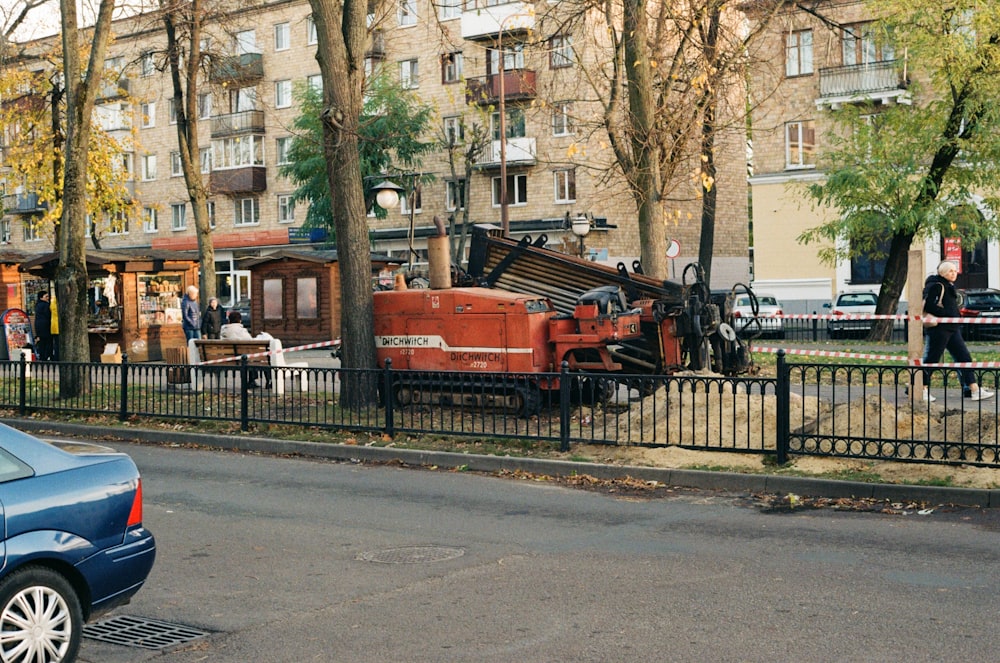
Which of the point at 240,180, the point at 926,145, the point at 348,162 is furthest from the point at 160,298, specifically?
the point at 240,180

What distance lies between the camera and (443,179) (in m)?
52.8

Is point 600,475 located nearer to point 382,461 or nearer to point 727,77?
point 382,461

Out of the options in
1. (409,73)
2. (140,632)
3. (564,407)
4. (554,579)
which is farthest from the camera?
(409,73)

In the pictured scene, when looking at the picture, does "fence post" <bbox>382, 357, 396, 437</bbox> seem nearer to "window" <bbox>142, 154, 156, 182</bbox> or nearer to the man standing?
the man standing

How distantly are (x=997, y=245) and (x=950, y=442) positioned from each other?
34.3 metres

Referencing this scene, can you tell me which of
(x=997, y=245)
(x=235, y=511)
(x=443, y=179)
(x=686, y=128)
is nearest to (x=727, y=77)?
(x=686, y=128)

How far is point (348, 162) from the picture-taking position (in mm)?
16625

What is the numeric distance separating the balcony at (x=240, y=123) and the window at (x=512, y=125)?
13.3 metres

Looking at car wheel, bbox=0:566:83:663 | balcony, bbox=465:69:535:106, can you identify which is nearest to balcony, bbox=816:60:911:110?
balcony, bbox=465:69:535:106

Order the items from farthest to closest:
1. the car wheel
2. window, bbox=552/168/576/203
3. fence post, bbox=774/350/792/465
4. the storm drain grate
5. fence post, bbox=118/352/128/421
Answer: window, bbox=552/168/576/203 → fence post, bbox=118/352/128/421 → fence post, bbox=774/350/792/465 → the storm drain grate → the car wheel

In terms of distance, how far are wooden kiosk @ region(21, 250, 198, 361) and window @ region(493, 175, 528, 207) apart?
75.9 ft

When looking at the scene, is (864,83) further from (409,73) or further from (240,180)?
(240,180)

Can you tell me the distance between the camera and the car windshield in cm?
3938

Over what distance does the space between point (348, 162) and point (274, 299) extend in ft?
52.3
